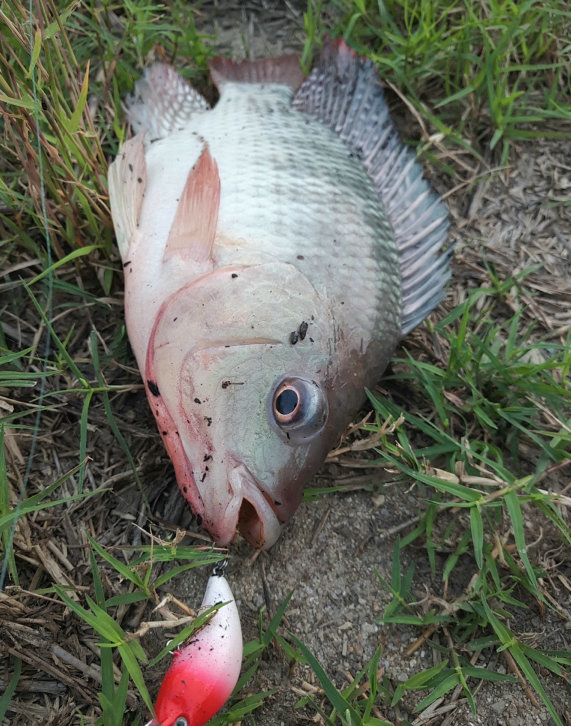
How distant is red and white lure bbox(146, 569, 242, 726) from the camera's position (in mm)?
1729

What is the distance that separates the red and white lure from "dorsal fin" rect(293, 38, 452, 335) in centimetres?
137

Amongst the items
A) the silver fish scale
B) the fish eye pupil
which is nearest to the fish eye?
the fish eye pupil

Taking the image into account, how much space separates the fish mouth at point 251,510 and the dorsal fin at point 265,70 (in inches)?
87.0

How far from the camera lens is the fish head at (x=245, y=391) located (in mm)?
2010

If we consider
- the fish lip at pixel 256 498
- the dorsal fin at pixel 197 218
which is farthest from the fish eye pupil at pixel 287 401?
the dorsal fin at pixel 197 218

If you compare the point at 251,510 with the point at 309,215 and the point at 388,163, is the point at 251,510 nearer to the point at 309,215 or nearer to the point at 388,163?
the point at 309,215

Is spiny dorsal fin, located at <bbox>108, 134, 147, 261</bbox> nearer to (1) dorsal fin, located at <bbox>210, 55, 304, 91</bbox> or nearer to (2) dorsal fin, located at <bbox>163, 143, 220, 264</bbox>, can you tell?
(2) dorsal fin, located at <bbox>163, 143, 220, 264</bbox>

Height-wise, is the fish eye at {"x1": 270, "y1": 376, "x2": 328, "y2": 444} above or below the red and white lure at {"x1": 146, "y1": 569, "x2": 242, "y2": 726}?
above

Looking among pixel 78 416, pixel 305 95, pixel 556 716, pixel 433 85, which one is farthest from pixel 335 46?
pixel 556 716

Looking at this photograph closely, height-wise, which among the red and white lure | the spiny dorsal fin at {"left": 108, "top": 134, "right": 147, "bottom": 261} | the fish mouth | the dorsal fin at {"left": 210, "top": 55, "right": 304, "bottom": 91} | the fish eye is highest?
the dorsal fin at {"left": 210, "top": 55, "right": 304, "bottom": 91}

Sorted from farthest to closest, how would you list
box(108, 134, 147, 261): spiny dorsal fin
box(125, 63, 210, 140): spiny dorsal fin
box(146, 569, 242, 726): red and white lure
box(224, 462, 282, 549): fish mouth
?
box(125, 63, 210, 140): spiny dorsal fin
box(108, 134, 147, 261): spiny dorsal fin
box(224, 462, 282, 549): fish mouth
box(146, 569, 242, 726): red and white lure

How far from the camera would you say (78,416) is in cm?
251

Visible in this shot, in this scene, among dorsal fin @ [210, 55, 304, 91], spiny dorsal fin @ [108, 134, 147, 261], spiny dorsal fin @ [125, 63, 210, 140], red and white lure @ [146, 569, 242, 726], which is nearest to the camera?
red and white lure @ [146, 569, 242, 726]

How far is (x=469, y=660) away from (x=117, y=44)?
3.21m
